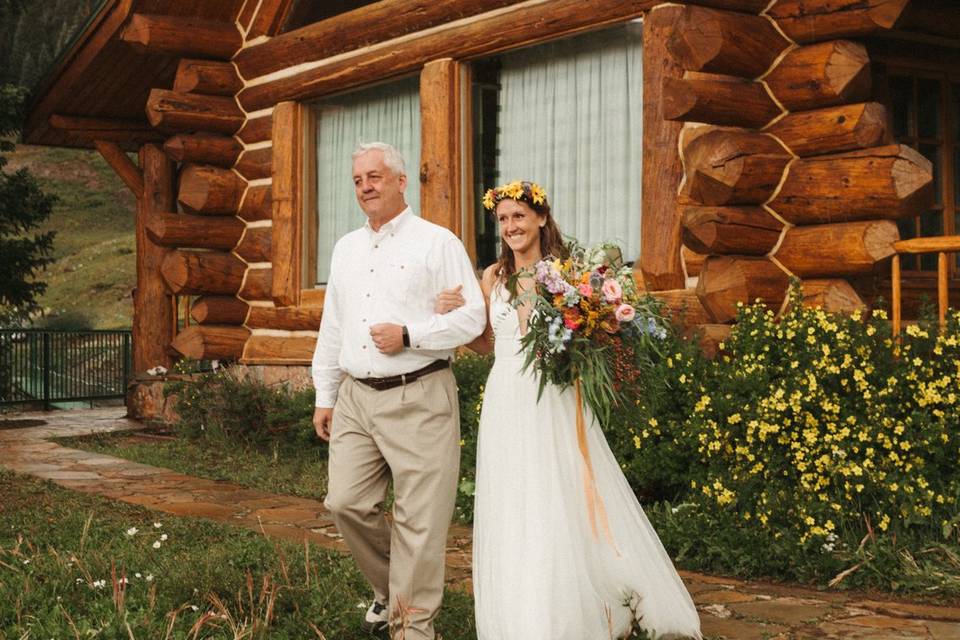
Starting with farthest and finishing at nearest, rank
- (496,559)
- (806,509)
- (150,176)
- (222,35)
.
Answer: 1. (150,176)
2. (222,35)
3. (806,509)
4. (496,559)

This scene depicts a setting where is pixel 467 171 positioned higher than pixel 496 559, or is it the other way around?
pixel 467 171

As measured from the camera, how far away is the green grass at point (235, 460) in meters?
8.96

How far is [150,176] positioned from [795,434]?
32.5 ft

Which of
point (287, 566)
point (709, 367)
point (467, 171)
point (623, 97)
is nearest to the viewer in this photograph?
point (287, 566)

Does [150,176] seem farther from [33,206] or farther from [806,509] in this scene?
[806,509]

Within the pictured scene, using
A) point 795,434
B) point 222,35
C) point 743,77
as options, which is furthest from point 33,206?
point 795,434

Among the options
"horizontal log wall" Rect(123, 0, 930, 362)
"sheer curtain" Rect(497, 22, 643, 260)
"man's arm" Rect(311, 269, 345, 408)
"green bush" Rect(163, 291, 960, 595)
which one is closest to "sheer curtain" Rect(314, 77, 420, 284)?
"horizontal log wall" Rect(123, 0, 930, 362)

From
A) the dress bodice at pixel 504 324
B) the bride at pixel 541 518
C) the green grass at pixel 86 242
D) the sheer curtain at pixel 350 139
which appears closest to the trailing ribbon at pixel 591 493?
the bride at pixel 541 518

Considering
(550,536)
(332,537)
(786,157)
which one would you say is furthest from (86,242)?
(550,536)

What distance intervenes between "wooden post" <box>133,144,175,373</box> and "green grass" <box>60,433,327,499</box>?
1.91 metres

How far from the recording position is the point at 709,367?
6.75 metres

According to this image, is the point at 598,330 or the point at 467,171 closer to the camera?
the point at 598,330

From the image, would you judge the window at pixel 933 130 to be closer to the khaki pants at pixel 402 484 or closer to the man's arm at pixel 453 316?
the man's arm at pixel 453 316

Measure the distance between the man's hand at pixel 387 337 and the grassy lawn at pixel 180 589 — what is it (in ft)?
3.35
